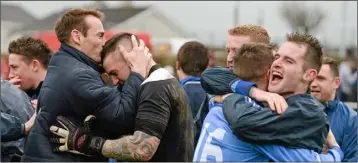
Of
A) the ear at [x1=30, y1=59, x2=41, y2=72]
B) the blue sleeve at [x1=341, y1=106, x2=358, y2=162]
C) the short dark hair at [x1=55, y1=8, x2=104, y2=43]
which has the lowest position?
the blue sleeve at [x1=341, y1=106, x2=358, y2=162]

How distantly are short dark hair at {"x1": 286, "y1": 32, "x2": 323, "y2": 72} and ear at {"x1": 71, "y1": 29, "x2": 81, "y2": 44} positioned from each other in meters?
1.37

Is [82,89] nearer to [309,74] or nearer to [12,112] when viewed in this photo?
[309,74]

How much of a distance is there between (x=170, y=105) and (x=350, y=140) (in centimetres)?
189

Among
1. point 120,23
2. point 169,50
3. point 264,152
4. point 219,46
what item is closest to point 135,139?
point 264,152

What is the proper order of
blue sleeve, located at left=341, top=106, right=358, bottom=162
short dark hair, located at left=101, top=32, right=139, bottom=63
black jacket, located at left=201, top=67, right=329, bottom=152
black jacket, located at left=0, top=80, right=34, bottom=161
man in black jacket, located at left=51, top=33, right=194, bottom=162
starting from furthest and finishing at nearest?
black jacket, located at left=0, top=80, right=34, bottom=161 → blue sleeve, located at left=341, top=106, right=358, bottom=162 → short dark hair, located at left=101, top=32, right=139, bottom=63 → man in black jacket, located at left=51, top=33, right=194, bottom=162 → black jacket, located at left=201, top=67, right=329, bottom=152

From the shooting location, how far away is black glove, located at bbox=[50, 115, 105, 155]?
13.7ft

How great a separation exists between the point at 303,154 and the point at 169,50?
123 ft

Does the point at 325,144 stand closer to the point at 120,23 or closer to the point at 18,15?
the point at 120,23

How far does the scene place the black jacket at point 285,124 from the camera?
3.47 metres

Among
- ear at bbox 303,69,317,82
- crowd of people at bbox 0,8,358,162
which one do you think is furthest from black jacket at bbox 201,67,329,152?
ear at bbox 303,69,317,82

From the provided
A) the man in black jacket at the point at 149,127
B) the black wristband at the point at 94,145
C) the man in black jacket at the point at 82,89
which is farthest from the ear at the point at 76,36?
the black wristband at the point at 94,145

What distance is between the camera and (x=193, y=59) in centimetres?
775

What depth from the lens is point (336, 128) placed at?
561 cm

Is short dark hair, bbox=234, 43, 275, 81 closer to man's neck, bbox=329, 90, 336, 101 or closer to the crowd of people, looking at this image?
the crowd of people
